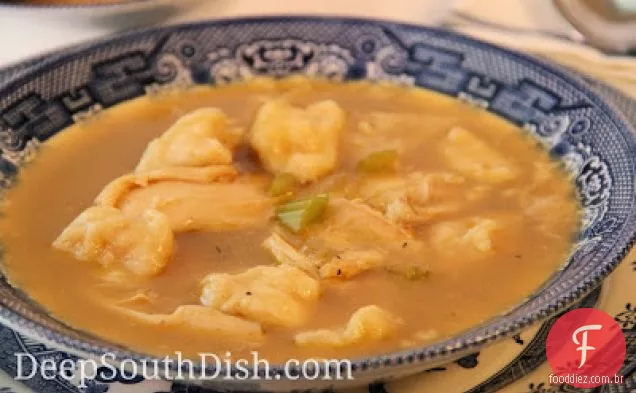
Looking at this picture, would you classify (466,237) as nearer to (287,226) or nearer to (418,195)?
(418,195)

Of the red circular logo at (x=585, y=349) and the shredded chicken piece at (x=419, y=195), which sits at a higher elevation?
the shredded chicken piece at (x=419, y=195)

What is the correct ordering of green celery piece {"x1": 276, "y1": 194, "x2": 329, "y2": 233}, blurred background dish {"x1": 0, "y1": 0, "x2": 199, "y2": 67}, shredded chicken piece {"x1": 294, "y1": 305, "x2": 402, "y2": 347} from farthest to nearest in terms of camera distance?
blurred background dish {"x1": 0, "y1": 0, "x2": 199, "y2": 67} → green celery piece {"x1": 276, "y1": 194, "x2": 329, "y2": 233} → shredded chicken piece {"x1": 294, "y1": 305, "x2": 402, "y2": 347}

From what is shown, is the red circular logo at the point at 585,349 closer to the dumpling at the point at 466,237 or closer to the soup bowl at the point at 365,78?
the soup bowl at the point at 365,78

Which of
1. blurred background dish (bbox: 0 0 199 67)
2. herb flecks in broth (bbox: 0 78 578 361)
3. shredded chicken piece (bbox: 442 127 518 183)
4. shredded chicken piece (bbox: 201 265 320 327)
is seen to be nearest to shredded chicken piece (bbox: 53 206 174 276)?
herb flecks in broth (bbox: 0 78 578 361)

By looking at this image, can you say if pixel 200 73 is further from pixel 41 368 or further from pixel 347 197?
pixel 41 368

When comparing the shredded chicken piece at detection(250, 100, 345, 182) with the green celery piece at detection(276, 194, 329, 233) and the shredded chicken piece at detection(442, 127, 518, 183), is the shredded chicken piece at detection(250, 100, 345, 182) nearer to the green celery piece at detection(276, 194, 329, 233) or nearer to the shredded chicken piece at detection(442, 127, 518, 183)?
the green celery piece at detection(276, 194, 329, 233)

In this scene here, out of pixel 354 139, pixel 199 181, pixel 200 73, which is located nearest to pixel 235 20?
pixel 200 73

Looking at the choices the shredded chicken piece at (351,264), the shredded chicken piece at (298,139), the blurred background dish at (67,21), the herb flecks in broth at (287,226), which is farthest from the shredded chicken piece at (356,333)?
the blurred background dish at (67,21)

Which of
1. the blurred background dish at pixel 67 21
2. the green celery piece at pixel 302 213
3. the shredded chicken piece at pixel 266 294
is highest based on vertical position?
the blurred background dish at pixel 67 21
